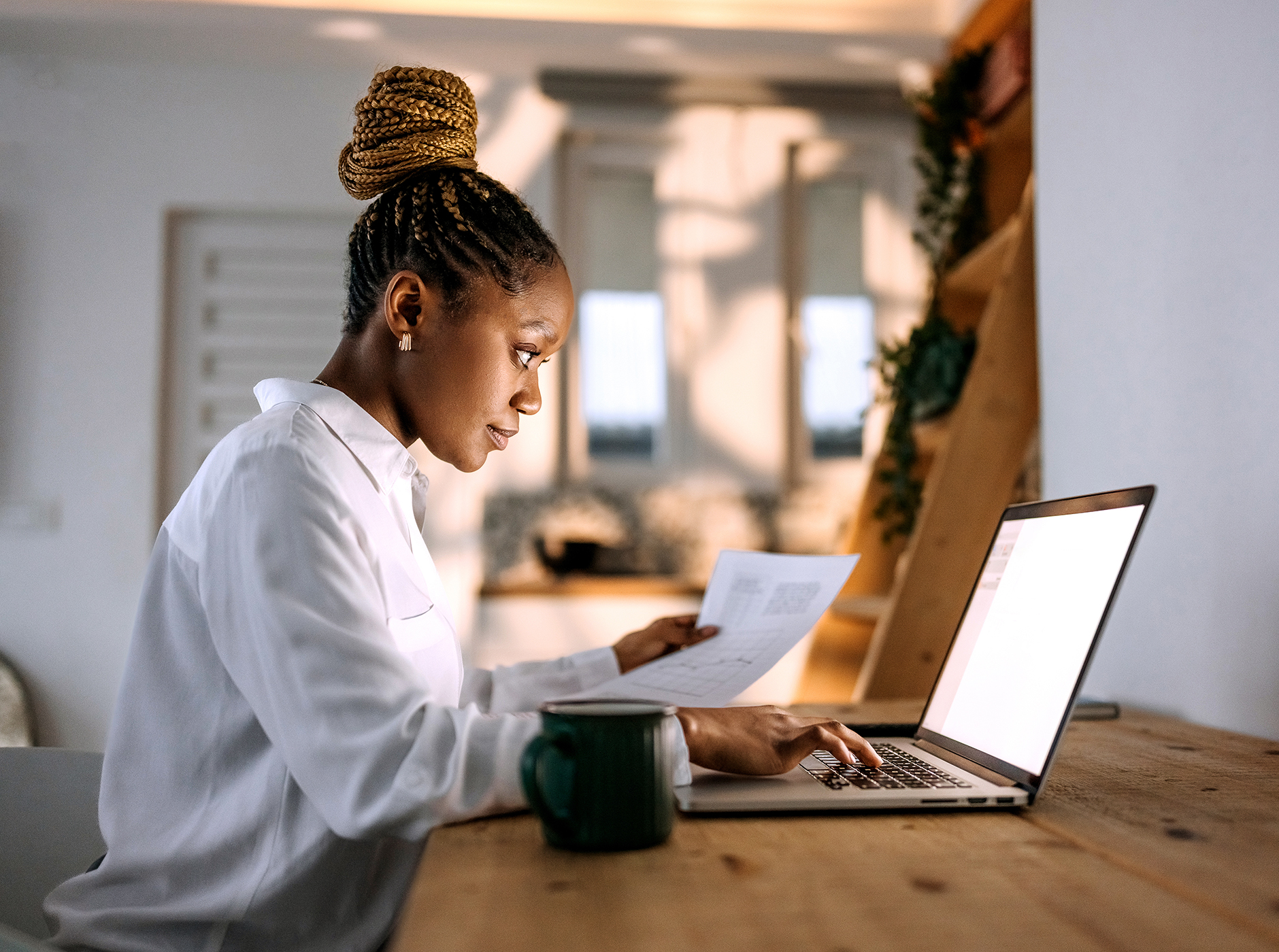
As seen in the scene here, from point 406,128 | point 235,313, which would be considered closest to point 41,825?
point 406,128

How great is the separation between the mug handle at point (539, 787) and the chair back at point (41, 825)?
603 mm

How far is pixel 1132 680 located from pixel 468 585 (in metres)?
2.09

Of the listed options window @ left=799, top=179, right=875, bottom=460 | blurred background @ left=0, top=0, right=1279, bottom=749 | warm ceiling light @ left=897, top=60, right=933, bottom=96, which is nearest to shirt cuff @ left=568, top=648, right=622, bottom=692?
blurred background @ left=0, top=0, right=1279, bottom=749

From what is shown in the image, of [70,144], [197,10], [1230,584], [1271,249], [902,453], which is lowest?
[1230,584]

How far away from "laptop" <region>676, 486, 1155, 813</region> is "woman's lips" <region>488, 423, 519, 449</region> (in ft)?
1.39

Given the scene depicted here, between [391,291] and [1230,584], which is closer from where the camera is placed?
[391,291]

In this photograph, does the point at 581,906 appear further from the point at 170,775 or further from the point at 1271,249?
the point at 1271,249

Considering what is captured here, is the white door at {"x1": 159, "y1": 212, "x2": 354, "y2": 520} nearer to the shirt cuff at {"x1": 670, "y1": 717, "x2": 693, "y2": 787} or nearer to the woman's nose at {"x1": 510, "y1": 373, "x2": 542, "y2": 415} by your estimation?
the woman's nose at {"x1": 510, "y1": 373, "x2": 542, "y2": 415}

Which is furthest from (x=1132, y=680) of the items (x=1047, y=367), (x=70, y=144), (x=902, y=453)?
(x=70, y=144)

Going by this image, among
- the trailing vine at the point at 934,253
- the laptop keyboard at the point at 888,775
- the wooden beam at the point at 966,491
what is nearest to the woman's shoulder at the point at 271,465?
the laptop keyboard at the point at 888,775

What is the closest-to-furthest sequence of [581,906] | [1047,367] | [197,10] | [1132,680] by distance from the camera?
[581,906] → [1132,680] → [1047,367] → [197,10]

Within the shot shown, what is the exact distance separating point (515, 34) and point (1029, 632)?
2656mm

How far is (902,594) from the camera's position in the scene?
6.24 feet

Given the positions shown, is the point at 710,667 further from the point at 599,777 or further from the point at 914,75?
the point at 914,75
